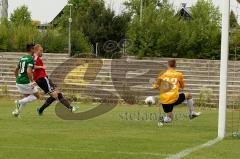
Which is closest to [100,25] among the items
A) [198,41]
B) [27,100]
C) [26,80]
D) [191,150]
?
[198,41]

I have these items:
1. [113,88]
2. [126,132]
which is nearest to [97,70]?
[113,88]

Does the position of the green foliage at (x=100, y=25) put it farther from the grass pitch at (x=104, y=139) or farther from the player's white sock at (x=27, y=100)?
the grass pitch at (x=104, y=139)

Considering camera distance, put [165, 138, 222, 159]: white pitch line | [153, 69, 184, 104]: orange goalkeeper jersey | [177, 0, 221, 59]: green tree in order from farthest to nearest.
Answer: [177, 0, 221, 59]: green tree
[153, 69, 184, 104]: orange goalkeeper jersey
[165, 138, 222, 159]: white pitch line

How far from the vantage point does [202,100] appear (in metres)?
25.4

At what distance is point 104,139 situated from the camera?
11.7m

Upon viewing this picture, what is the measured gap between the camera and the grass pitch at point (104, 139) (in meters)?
9.59

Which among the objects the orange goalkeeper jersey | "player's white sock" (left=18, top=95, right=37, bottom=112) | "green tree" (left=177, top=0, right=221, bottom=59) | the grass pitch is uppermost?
"green tree" (left=177, top=0, right=221, bottom=59)

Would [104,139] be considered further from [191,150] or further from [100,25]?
[100,25]

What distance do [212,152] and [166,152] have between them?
0.77 meters

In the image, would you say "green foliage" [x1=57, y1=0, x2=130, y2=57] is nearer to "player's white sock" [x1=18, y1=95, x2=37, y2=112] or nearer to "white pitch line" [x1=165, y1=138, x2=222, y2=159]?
"player's white sock" [x1=18, y1=95, x2=37, y2=112]

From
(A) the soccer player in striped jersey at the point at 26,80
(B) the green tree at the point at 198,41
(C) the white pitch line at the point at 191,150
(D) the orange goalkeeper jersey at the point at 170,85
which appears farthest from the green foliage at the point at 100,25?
(C) the white pitch line at the point at 191,150

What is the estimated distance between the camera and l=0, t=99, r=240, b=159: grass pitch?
31.5 ft

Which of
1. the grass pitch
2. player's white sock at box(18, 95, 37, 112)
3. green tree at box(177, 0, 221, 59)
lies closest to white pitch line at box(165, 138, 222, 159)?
the grass pitch

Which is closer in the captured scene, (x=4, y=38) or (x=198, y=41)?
(x=198, y=41)
